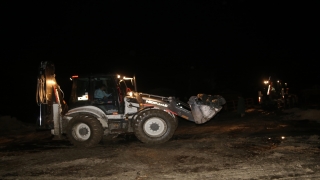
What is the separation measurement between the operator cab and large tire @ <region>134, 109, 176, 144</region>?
914mm

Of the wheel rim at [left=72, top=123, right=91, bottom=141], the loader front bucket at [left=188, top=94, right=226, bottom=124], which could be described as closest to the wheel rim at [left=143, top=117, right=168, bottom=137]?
the loader front bucket at [left=188, top=94, right=226, bottom=124]

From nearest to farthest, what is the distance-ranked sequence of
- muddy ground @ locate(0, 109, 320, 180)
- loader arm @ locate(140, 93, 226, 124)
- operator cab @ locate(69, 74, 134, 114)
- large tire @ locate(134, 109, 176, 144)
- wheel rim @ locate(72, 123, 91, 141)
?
muddy ground @ locate(0, 109, 320, 180), large tire @ locate(134, 109, 176, 144), wheel rim @ locate(72, 123, 91, 141), operator cab @ locate(69, 74, 134, 114), loader arm @ locate(140, 93, 226, 124)

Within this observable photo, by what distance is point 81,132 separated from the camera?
464 inches

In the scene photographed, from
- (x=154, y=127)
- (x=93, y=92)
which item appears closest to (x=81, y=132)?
(x=93, y=92)

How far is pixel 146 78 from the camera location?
56.5 m

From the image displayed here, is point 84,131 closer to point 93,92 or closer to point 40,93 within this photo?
point 93,92

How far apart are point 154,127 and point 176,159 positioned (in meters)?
2.82

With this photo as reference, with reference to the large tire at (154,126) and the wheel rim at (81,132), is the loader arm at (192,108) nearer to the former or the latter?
the large tire at (154,126)

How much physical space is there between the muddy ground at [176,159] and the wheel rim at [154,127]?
455 millimetres

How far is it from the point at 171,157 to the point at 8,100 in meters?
23.4


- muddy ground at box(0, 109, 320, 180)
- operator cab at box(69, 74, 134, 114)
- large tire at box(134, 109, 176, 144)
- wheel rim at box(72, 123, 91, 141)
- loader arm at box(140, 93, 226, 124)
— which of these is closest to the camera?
muddy ground at box(0, 109, 320, 180)

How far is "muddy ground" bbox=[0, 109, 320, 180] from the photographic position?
755 cm

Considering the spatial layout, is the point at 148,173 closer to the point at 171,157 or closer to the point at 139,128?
the point at 171,157

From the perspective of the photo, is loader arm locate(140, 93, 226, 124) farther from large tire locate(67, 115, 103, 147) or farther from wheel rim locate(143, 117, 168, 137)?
large tire locate(67, 115, 103, 147)
